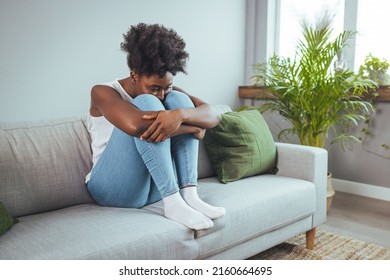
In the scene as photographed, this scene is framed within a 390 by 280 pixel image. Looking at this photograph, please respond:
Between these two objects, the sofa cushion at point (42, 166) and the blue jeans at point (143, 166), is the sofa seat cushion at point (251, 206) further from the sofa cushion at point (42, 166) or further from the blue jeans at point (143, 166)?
the sofa cushion at point (42, 166)

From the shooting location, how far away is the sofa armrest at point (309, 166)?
6.90 feet

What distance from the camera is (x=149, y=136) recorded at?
1452mm

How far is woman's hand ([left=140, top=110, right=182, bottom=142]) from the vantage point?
1443 mm

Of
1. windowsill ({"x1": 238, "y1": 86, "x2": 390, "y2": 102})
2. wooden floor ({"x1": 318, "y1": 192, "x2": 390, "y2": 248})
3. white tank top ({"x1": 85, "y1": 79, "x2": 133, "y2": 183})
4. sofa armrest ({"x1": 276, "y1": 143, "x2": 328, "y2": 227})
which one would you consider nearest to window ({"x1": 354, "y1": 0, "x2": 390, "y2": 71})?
windowsill ({"x1": 238, "y1": 86, "x2": 390, "y2": 102})

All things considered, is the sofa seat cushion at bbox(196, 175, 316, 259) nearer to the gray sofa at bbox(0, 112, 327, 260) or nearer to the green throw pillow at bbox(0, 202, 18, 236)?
the gray sofa at bbox(0, 112, 327, 260)

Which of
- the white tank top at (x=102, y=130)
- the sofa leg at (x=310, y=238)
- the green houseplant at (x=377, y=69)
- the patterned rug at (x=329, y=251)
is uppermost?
the green houseplant at (x=377, y=69)

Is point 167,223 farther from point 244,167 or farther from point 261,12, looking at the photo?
point 261,12

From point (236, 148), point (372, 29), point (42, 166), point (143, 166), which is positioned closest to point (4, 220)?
point (42, 166)

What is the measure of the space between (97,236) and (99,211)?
26cm

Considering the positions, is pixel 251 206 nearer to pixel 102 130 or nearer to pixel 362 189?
pixel 102 130

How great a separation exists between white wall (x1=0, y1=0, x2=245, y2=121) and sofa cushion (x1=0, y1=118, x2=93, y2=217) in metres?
0.66

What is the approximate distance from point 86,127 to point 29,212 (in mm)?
437

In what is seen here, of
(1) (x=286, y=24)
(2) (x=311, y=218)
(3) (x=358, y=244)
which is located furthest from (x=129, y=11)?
(3) (x=358, y=244)

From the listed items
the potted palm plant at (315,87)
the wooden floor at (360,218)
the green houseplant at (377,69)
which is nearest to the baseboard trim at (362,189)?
the wooden floor at (360,218)
